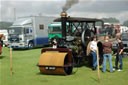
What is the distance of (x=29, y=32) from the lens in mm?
23625

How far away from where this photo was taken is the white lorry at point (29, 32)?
22.5 m

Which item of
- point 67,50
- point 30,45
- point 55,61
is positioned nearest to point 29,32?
point 30,45

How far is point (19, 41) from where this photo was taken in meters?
22.4

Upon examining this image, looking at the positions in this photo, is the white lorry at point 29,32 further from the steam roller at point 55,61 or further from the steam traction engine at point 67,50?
the steam roller at point 55,61

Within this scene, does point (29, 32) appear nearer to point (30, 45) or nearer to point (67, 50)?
point (30, 45)

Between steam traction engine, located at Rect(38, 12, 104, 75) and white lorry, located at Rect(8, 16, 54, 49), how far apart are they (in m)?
10.8

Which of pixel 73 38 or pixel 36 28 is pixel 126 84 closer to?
pixel 73 38

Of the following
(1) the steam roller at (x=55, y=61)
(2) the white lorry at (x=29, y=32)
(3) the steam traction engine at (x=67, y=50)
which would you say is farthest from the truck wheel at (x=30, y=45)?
(1) the steam roller at (x=55, y=61)

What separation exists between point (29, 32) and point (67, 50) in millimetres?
14510

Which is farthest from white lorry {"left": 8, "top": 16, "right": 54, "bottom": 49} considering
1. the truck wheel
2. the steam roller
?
the steam roller

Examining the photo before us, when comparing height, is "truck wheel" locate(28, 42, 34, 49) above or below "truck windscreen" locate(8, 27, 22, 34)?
below

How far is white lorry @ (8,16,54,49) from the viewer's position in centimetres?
2247

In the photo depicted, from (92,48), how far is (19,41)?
42.2 ft

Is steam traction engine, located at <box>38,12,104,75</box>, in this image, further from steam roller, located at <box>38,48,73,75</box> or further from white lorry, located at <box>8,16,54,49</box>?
white lorry, located at <box>8,16,54,49</box>
